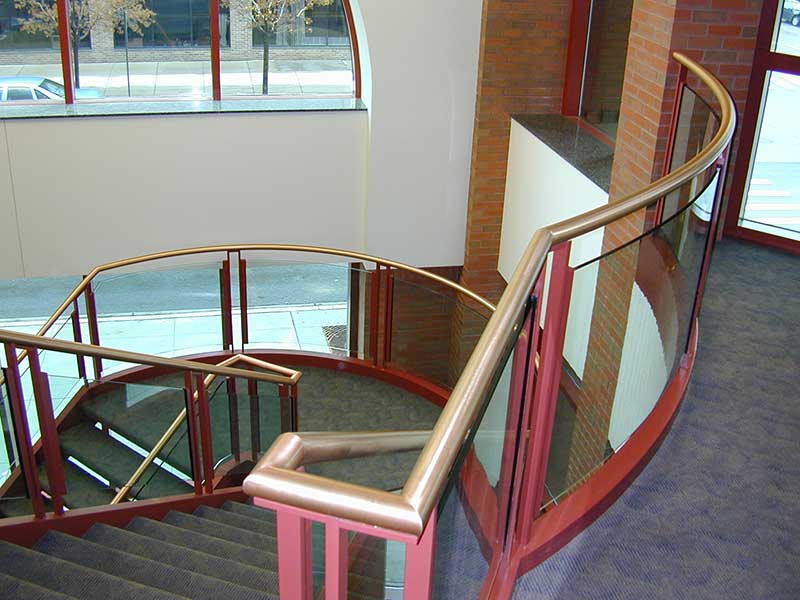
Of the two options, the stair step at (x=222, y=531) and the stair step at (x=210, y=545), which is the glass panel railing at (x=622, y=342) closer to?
the stair step at (x=210, y=545)

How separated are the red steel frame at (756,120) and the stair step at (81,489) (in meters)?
3.58

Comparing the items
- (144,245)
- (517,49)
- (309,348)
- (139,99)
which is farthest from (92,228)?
(517,49)

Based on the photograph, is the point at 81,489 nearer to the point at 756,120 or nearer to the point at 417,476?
the point at 417,476

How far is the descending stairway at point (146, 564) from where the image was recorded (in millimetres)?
3311

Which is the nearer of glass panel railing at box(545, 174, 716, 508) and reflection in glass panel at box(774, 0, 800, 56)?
glass panel railing at box(545, 174, 716, 508)

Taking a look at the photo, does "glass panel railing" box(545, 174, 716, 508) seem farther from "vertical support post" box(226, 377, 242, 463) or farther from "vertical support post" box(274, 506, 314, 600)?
"vertical support post" box(226, 377, 242, 463)

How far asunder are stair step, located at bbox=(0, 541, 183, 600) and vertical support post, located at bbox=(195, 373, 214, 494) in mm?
1207

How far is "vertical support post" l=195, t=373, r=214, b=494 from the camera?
459 cm

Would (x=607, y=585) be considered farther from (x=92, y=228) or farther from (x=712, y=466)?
(x=92, y=228)

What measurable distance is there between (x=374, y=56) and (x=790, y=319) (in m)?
4.61

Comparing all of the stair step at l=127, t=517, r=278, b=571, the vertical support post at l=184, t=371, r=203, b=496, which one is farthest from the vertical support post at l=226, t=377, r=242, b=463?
the stair step at l=127, t=517, r=278, b=571

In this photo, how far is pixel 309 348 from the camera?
7.27 metres

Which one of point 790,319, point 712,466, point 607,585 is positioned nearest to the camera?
point 607,585

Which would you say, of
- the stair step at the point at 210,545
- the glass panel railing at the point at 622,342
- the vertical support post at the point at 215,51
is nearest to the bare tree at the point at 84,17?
the vertical support post at the point at 215,51
